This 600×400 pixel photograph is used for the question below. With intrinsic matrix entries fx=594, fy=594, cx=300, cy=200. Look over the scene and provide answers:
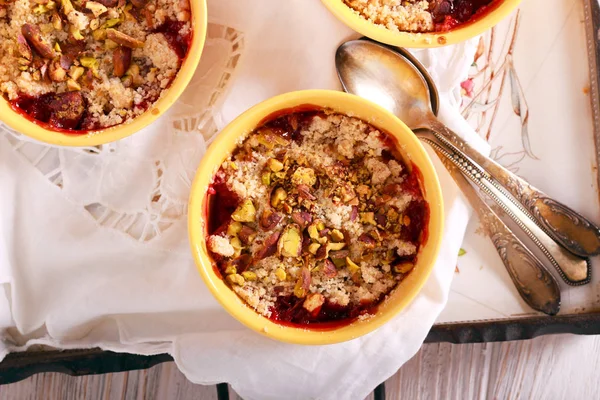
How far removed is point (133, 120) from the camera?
1.11 metres

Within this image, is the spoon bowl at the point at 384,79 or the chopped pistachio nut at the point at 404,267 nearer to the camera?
the chopped pistachio nut at the point at 404,267

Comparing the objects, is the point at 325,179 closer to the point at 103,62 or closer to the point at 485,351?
the point at 103,62

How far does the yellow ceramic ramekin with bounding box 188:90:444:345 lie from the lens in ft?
3.59

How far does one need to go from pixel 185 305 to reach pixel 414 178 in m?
0.57

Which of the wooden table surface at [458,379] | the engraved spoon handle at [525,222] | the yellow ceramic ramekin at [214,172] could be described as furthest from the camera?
the wooden table surface at [458,379]

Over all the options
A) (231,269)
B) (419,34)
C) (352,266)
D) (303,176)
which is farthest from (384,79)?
(231,269)

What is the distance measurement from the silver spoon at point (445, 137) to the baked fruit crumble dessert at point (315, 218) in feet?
0.54

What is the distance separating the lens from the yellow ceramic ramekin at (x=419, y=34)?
1.12 m

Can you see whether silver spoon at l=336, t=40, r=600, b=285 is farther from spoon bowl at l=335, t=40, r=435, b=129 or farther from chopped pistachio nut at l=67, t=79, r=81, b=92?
chopped pistachio nut at l=67, t=79, r=81, b=92

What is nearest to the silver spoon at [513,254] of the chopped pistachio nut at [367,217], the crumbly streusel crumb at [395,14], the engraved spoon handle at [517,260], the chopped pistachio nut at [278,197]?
the engraved spoon handle at [517,260]

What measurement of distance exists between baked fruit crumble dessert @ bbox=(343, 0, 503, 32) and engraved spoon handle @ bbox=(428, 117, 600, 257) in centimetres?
20

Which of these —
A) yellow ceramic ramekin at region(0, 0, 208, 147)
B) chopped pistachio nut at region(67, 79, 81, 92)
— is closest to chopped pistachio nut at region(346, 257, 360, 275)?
yellow ceramic ramekin at region(0, 0, 208, 147)

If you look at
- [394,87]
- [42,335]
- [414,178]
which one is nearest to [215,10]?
→ [394,87]

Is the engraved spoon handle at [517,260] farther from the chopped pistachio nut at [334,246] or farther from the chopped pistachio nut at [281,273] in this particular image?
the chopped pistachio nut at [281,273]
